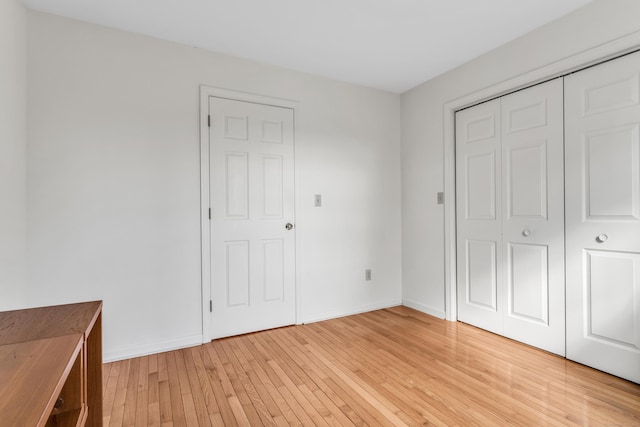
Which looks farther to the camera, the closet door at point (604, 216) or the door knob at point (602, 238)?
the door knob at point (602, 238)

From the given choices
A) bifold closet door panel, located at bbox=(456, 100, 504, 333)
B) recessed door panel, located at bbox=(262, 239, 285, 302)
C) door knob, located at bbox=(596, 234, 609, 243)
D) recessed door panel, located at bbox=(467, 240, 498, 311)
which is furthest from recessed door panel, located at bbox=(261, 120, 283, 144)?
door knob, located at bbox=(596, 234, 609, 243)

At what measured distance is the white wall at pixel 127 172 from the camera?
2178mm

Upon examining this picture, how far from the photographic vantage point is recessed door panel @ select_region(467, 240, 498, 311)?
2.81 m

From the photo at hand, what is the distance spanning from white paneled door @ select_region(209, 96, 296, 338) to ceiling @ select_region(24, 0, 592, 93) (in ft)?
1.66

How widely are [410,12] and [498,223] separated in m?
1.82

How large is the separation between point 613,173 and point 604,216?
0.28 m

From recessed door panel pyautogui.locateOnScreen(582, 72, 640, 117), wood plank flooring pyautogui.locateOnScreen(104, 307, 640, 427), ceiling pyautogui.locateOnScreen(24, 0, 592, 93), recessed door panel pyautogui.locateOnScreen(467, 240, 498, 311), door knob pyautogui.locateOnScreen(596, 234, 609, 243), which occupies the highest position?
ceiling pyautogui.locateOnScreen(24, 0, 592, 93)

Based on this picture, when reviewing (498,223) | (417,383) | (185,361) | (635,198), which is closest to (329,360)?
(417,383)

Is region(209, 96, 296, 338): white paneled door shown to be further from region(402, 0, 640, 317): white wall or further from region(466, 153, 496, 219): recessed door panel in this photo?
region(466, 153, 496, 219): recessed door panel

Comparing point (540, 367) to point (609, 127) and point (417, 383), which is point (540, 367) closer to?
point (417, 383)

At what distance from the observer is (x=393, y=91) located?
11.9 feet

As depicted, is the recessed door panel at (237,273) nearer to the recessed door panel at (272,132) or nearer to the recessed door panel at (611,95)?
the recessed door panel at (272,132)

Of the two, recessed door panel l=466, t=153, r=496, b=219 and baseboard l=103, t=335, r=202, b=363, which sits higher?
recessed door panel l=466, t=153, r=496, b=219

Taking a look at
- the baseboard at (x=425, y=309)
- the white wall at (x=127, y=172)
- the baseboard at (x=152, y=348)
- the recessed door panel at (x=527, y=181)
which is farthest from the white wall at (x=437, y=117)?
the baseboard at (x=152, y=348)
